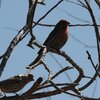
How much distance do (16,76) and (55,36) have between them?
3447 mm

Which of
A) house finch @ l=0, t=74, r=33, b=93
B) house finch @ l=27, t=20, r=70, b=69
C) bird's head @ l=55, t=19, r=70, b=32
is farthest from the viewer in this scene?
bird's head @ l=55, t=19, r=70, b=32

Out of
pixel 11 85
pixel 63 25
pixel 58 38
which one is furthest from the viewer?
pixel 63 25

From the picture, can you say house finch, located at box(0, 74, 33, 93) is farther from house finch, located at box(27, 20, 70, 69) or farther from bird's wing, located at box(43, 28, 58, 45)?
bird's wing, located at box(43, 28, 58, 45)

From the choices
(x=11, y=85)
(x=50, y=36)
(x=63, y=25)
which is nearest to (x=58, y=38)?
(x=50, y=36)

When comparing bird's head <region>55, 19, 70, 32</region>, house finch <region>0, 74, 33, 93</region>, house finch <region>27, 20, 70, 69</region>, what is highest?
bird's head <region>55, 19, 70, 32</region>

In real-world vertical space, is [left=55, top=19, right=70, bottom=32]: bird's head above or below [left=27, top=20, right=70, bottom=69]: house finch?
above

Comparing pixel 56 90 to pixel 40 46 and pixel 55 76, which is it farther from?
pixel 40 46

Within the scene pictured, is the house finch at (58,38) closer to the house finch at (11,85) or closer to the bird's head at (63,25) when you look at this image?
the bird's head at (63,25)

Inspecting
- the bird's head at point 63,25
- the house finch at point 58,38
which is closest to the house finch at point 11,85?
the house finch at point 58,38

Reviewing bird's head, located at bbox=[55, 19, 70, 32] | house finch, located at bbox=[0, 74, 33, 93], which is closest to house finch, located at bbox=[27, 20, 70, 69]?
bird's head, located at bbox=[55, 19, 70, 32]

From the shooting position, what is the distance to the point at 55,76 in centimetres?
285

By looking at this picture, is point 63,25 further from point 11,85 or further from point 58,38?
point 11,85

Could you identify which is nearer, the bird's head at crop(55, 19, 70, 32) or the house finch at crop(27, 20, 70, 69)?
the house finch at crop(27, 20, 70, 69)

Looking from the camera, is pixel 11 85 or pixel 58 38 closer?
pixel 11 85
